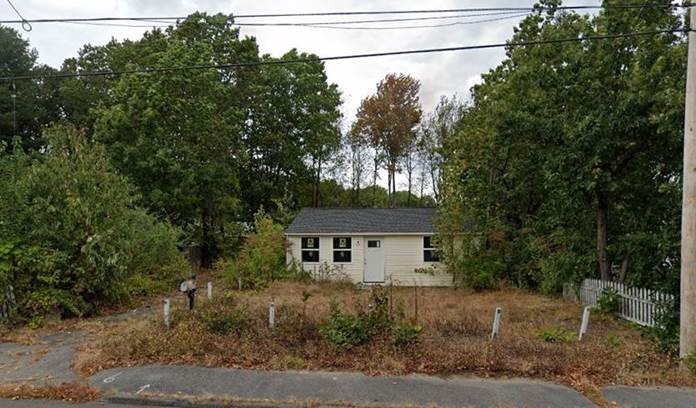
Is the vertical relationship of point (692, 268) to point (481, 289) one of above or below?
above

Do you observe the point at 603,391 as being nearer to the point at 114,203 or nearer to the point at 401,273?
the point at 114,203

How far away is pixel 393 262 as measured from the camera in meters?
17.8

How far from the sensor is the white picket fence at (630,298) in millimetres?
8351

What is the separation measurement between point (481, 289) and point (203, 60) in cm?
1545

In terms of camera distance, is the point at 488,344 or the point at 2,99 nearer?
the point at 488,344

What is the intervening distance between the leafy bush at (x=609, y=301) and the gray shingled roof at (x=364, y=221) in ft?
25.0

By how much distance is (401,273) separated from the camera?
17641 millimetres

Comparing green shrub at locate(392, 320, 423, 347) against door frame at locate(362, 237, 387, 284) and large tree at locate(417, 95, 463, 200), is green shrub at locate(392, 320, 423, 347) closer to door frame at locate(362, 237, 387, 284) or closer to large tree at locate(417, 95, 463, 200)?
door frame at locate(362, 237, 387, 284)

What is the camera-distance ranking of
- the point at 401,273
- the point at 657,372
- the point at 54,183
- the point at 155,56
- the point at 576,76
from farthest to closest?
1. the point at 155,56
2. the point at 401,273
3. the point at 576,76
4. the point at 54,183
5. the point at 657,372

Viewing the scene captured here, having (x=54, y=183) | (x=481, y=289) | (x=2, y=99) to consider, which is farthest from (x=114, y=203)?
→ (x=2, y=99)

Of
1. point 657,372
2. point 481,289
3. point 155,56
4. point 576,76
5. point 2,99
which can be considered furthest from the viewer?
→ point 2,99

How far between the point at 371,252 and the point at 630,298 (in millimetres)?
9825

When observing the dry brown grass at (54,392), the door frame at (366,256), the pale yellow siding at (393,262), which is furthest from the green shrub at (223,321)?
the door frame at (366,256)

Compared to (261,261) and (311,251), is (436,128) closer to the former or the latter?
(311,251)
